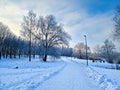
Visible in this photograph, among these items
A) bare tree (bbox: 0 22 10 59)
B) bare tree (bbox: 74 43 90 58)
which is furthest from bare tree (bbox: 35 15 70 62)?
bare tree (bbox: 74 43 90 58)

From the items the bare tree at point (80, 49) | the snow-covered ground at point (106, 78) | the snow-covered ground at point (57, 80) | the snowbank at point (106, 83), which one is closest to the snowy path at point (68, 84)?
the snow-covered ground at point (57, 80)

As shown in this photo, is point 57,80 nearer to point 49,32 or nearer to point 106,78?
point 106,78

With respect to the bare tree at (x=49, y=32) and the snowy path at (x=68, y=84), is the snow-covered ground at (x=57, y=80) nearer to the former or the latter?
the snowy path at (x=68, y=84)

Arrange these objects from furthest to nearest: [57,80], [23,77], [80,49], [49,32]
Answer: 1. [80,49]
2. [49,32]
3. [23,77]
4. [57,80]

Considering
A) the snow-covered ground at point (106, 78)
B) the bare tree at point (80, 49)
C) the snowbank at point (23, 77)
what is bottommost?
the snow-covered ground at point (106, 78)

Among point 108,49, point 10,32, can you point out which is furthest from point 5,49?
point 108,49

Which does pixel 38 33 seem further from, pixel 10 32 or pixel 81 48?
pixel 81 48

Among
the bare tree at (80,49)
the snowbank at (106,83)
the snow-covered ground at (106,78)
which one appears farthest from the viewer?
the bare tree at (80,49)

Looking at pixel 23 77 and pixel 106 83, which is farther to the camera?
pixel 23 77

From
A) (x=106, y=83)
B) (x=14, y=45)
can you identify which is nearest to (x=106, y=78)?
(x=106, y=83)

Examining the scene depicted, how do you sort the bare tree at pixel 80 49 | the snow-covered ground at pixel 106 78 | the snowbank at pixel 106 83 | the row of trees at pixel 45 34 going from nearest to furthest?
the snowbank at pixel 106 83 < the snow-covered ground at pixel 106 78 < the row of trees at pixel 45 34 < the bare tree at pixel 80 49

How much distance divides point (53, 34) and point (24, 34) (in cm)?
786

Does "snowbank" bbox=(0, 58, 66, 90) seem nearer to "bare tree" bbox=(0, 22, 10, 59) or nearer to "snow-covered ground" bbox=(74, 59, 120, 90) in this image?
"snow-covered ground" bbox=(74, 59, 120, 90)

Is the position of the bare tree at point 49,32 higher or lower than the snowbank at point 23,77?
higher
